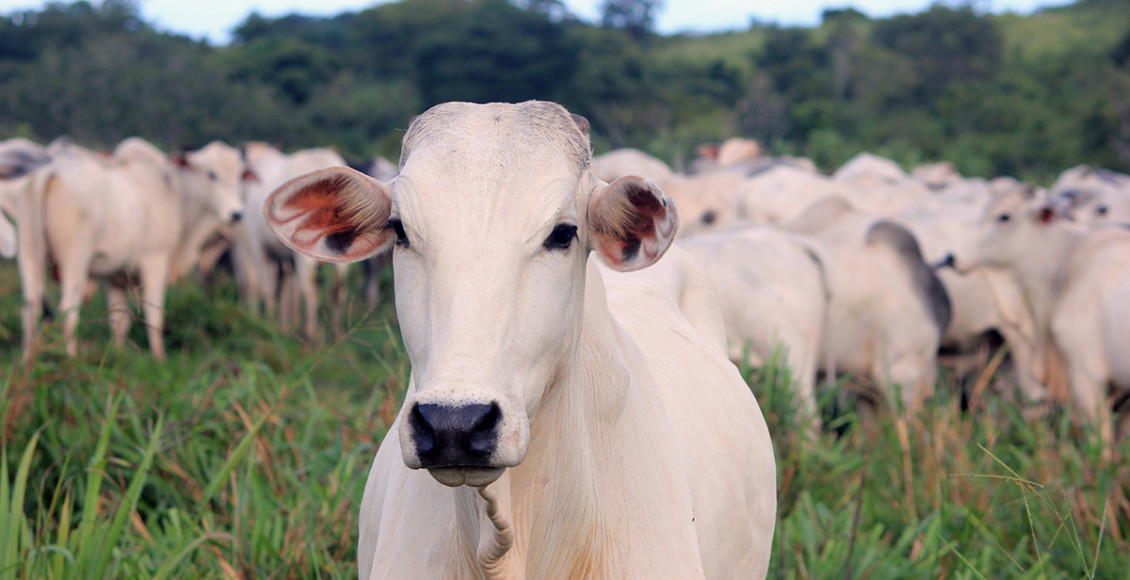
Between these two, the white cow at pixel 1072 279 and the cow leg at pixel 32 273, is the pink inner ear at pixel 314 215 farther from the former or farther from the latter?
the cow leg at pixel 32 273

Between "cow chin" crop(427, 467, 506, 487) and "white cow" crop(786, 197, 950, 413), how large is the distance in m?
5.19

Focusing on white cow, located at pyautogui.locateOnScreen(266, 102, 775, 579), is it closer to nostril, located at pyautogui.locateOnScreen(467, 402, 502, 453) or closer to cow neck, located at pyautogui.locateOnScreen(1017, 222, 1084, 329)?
nostril, located at pyautogui.locateOnScreen(467, 402, 502, 453)

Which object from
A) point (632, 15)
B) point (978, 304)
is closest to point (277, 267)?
point (978, 304)

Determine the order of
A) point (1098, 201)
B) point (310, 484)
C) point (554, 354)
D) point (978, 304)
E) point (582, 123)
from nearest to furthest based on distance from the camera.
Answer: point (554, 354) → point (582, 123) → point (310, 484) → point (978, 304) → point (1098, 201)

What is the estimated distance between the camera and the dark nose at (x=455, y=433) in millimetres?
1402

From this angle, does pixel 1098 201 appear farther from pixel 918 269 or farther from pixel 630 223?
pixel 630 223

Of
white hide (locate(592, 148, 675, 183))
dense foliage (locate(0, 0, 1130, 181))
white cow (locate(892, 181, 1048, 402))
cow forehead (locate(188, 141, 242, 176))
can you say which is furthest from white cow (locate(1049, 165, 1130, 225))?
dense foliage (locate(0, 0, 1130, 181))

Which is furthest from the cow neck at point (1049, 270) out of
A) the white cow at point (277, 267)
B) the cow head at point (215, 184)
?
the cow head at point (215, 184)

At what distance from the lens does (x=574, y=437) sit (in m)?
1.84

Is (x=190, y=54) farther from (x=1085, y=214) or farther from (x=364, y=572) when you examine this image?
(x=364, y=572)

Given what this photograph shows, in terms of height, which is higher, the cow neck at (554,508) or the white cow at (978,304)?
the cow neck at (554,508)

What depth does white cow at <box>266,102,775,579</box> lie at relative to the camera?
1.49 m

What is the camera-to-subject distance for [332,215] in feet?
6.06

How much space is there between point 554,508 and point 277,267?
8.92 m
